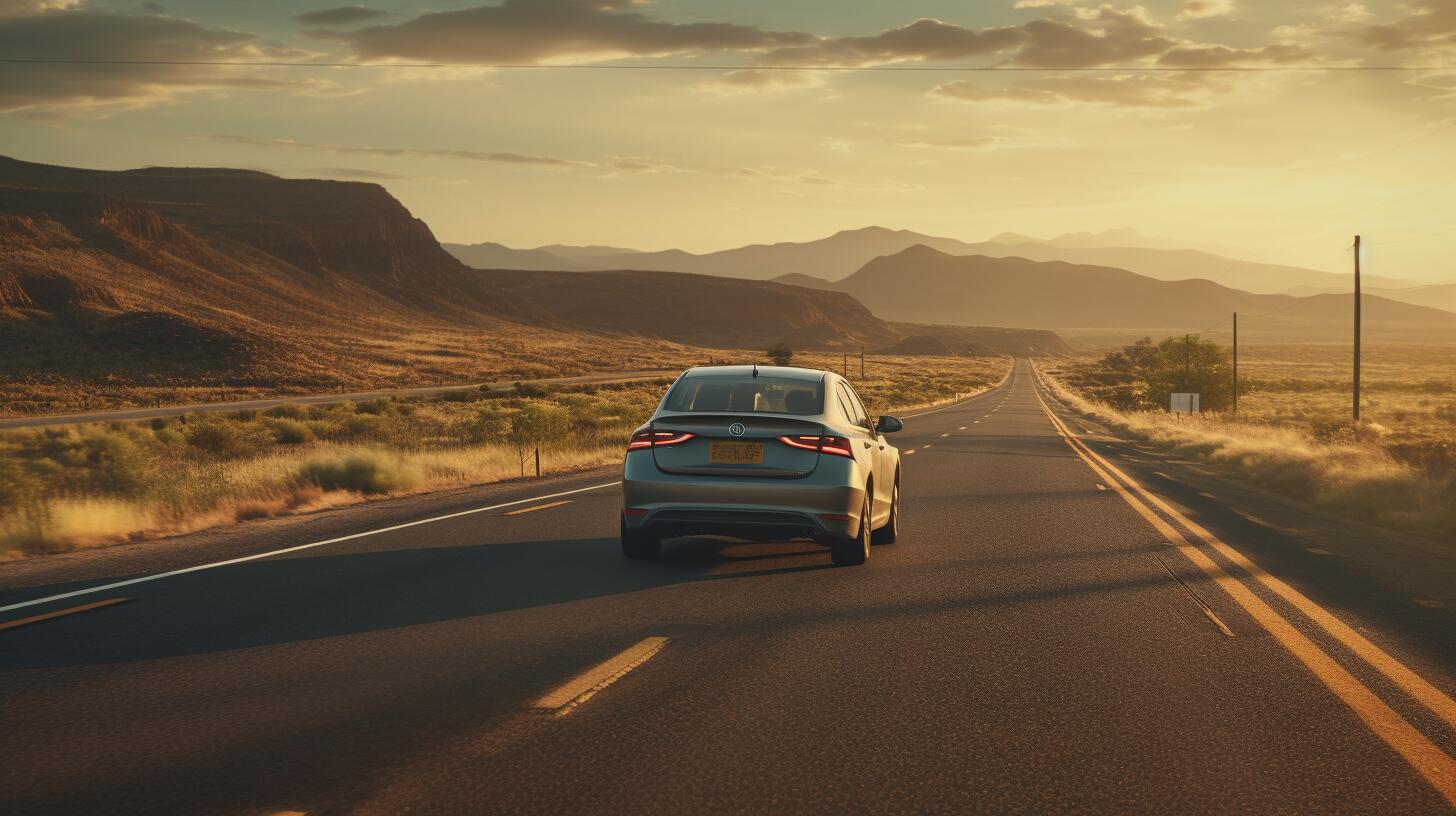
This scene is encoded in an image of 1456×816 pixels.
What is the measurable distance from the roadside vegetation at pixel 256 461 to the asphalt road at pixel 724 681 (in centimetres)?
213

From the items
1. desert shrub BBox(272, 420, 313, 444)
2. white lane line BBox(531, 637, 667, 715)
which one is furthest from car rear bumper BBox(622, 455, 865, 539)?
desert shrub BBox(272, 420, 313, 444)

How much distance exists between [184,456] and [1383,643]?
91.9ft

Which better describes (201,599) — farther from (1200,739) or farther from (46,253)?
(46,253)

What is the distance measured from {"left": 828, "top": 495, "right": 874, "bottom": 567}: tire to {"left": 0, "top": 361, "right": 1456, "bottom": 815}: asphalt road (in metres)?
0.18

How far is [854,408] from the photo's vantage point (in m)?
11.1

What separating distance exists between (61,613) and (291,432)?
29.8 meters

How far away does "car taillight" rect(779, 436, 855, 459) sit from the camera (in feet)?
31.2

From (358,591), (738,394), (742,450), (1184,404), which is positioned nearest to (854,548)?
(742,450)

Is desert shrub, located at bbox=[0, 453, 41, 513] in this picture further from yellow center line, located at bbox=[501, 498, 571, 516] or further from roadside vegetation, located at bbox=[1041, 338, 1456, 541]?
roadside vegetation, located at bbox=[1041, 338, 1456, 541]

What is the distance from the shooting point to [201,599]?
842 centimetres

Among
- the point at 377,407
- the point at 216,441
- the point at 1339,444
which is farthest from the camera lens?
the point at 377,407

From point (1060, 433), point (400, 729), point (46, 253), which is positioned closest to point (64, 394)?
point (46, 253)

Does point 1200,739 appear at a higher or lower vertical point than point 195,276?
lower

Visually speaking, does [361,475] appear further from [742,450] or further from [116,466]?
[742,450]
